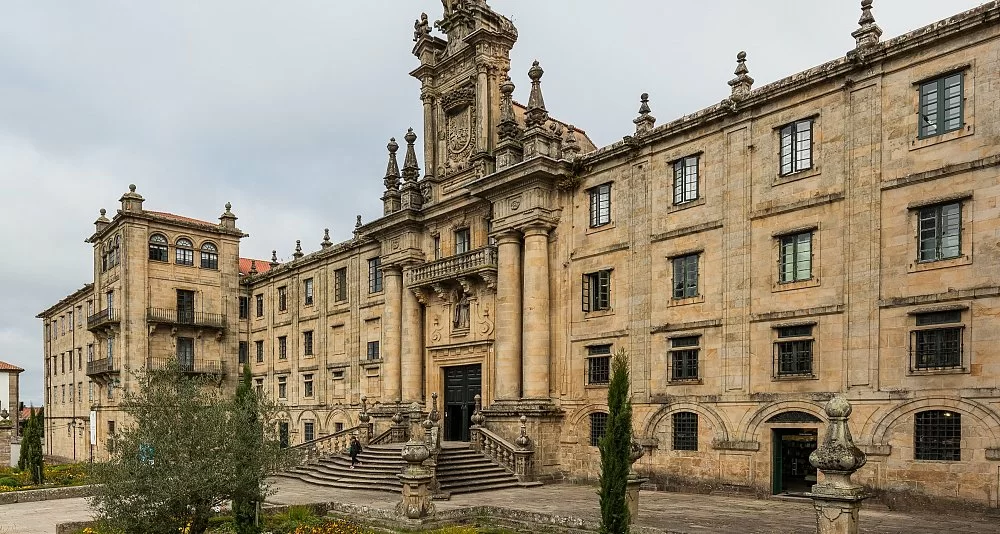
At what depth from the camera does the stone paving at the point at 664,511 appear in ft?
54.0

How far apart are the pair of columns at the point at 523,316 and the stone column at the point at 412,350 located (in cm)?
617

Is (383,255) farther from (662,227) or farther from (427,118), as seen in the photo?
(662,227)

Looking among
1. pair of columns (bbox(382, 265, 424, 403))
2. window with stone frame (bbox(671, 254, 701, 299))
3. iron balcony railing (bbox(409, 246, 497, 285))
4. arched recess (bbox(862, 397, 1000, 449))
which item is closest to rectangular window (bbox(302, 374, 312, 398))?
pair of columns (bbox(382, 265, 424, 403))

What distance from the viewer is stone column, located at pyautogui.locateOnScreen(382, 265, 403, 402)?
115 feet

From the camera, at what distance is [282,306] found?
46.5 metres

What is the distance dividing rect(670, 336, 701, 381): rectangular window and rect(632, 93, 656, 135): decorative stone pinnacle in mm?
7626

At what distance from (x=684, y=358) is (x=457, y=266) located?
37.0 feet

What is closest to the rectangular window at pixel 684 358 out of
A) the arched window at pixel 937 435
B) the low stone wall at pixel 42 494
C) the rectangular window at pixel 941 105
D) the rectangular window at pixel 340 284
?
the arched window at pixel 937 435

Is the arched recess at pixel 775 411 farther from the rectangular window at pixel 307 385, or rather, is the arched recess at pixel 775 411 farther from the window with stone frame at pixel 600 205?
the rectangular window at pixel 307 385

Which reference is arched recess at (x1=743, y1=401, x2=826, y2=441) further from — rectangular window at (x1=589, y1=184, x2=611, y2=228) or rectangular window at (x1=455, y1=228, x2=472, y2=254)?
rectangular window at (x1=455, y1=228, x2=472, y2=254)

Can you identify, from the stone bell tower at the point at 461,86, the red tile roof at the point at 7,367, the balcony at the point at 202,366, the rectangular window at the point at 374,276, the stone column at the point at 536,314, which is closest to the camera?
the stone column at the point at 536,314

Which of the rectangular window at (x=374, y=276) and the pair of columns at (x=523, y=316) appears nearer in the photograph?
the pair of columns at (x=523, y=316)

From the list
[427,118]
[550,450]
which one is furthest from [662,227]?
[427,118]

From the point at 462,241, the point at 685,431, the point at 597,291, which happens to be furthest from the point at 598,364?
the point at 462,241
